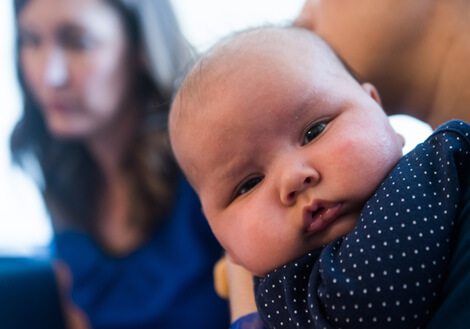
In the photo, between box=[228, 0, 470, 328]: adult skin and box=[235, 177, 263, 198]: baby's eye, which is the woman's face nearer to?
box=[228, 0, 470, 328]: adult skin

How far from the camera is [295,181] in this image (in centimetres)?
58

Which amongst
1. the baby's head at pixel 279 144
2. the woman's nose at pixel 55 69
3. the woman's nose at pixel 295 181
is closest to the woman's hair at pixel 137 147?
the woman's nose at pixel 55 69

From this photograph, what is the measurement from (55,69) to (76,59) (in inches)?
2.9

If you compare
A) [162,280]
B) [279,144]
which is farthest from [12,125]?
[279,144]

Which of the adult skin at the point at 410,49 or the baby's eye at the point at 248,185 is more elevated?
the adult skin at the point at 410,49

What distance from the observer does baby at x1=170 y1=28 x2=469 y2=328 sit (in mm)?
511

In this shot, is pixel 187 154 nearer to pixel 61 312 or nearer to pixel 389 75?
pixel 389 75

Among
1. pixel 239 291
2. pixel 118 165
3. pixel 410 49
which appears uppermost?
pixel 410 49

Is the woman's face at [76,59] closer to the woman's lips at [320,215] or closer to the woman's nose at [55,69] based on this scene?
the woman's nose at [55,69]

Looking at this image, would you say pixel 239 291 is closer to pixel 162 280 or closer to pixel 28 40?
pixel 162 280

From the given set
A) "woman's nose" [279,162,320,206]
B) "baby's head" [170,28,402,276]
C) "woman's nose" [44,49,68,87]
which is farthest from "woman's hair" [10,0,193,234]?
"woman's nose" [279,162,320,206]

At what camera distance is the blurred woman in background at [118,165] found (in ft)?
4.99

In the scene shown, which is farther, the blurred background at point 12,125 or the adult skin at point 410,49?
the blurred background at point 12,125

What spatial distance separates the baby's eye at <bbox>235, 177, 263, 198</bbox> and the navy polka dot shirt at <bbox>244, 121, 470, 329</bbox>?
0.13 metres
